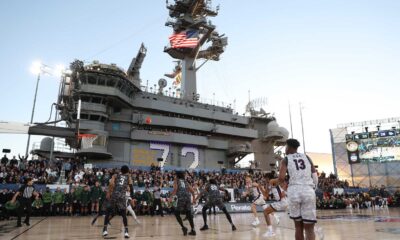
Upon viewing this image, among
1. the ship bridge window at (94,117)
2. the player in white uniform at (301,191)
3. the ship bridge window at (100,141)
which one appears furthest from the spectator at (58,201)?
the ship bridge window at (94,117)

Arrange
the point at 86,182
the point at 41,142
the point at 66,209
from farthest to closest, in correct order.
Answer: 1. the point at 41,142
2. the point at 86,182
3. the point at 66,209

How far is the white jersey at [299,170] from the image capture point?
5723 mm

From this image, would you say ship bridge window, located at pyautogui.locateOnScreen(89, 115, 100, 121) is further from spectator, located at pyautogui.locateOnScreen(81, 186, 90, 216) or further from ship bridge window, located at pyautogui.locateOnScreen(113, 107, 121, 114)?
spectator, located at pyautogui.locateOnScreen(81, 186, 90, 216)

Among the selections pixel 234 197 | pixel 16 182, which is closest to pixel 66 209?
pixel 16 182

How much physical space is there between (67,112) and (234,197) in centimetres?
2656

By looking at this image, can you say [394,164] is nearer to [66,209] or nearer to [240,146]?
[240,146]

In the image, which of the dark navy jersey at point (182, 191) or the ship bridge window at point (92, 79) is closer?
the dark navy jersey at point (182, 191)

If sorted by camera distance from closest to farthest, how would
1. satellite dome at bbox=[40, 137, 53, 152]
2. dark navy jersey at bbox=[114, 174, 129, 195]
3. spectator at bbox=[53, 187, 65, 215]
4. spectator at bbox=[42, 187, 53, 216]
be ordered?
dark navy jersey at bbox=[114, 174, 129, 195] < spectator at bbox=[42, 187, 53, 216] < spectator at bbox=[53, 187, 65, 215] < satellite dome at bbox=[40, 137, 53, 152]

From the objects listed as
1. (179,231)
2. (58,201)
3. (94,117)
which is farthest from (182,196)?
(94,117)

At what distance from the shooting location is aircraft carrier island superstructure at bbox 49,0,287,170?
123 feet

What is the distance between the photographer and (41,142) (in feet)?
131

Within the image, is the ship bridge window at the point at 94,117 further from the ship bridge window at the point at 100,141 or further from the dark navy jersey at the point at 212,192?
the dark navy jersey at the point at 212,192

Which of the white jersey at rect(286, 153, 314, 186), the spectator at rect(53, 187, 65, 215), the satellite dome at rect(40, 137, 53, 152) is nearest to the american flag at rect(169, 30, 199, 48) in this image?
the satellite dome at rect(40, 137, 53, 152)

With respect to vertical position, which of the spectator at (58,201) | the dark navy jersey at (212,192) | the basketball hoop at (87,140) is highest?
the basketball hoop at (87,140)
